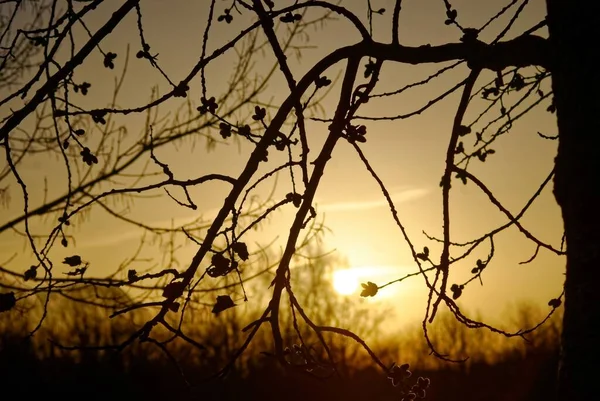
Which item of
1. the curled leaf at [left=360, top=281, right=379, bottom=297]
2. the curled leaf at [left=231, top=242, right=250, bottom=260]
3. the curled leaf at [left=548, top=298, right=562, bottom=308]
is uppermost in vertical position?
the curled leaf at [left=231, top=242, right=250, bottom=260]

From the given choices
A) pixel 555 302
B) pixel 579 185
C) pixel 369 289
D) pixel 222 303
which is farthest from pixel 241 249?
pixel 555 302

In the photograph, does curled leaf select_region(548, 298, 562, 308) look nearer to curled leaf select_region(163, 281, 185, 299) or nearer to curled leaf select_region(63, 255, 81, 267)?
curled leaf select_region(163, 281, 185, 299)

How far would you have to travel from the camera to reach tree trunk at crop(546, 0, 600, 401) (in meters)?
2.31

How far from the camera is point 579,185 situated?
245 cm

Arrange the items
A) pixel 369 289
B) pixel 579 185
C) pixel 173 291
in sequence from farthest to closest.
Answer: pixel 369 289
pixel 173 291
pixel 579 185

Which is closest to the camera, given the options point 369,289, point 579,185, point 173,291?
point 579,185

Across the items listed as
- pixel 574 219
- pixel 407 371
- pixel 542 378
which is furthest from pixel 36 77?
pixel 542 378

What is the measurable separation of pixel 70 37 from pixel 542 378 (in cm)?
3509

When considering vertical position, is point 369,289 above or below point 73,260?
below

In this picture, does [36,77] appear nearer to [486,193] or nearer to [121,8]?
[121,8]

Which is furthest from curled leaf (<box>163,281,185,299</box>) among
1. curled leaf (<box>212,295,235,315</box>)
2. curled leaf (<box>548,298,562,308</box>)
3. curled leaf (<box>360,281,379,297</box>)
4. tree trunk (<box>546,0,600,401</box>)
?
curled leaf (<box>548,298,562,308</box>)

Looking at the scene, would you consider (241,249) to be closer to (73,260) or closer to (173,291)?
(173,291)

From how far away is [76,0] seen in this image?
334cm

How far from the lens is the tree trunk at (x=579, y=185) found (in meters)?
2.31
